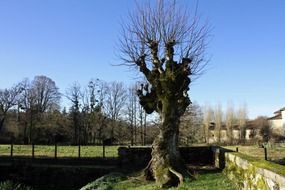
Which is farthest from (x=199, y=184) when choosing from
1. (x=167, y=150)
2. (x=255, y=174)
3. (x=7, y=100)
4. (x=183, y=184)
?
(x=7, y=100)

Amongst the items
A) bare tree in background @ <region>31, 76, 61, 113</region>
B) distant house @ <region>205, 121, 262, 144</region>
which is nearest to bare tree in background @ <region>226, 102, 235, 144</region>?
distant house @ <region>205, 121, 262, 144</region>

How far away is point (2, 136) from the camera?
5772 cm

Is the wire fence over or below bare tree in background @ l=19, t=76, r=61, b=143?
below

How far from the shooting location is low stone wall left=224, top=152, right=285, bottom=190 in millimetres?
7184

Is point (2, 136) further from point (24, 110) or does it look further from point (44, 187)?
point (44, 187)

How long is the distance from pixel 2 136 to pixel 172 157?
156ft

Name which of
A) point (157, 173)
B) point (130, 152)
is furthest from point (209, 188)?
point (130, 152)

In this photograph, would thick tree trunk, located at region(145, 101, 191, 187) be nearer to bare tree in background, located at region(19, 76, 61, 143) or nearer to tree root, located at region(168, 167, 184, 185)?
tree root, located at region(168, 167, 184, 185)

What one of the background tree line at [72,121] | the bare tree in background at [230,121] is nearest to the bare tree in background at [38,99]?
the background tree line at [72,121]

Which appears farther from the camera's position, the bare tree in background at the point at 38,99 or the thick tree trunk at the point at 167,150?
the bare tree in background at the point at 38,99

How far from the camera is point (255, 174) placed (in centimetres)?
903

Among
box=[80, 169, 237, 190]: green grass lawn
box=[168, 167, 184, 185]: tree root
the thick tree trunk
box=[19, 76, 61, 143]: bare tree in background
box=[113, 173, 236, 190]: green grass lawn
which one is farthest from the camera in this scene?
box=[19, 76, 61, 143]: bare tree in background

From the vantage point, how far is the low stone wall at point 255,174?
718 centimetres

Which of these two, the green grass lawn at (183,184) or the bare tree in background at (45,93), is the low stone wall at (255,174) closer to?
the green grass lawn at (183,184)
